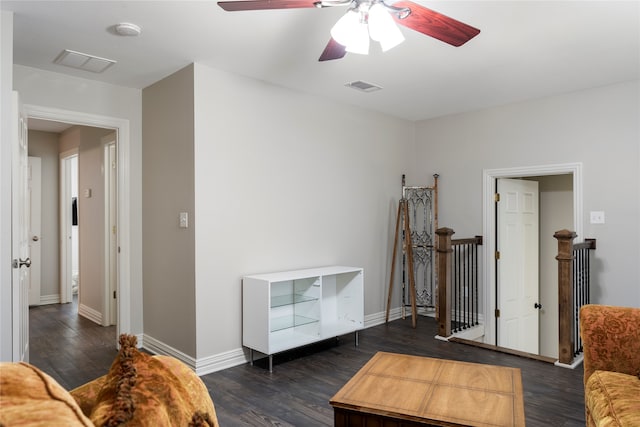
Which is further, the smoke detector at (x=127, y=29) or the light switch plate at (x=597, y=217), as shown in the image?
the light switch plate at (x=597, y=217)

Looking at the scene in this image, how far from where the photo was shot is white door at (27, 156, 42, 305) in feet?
19.5

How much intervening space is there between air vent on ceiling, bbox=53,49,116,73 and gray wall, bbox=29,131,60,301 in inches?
136

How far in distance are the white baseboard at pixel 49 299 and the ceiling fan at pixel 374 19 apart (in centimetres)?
585

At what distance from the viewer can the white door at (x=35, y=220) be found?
5.95 meters

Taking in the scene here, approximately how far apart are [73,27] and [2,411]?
279cm

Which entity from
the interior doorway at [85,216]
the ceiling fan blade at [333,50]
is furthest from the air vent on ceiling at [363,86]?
the interior doorway at [85,216]

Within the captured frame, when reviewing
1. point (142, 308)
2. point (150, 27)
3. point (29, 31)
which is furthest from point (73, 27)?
point (142, 308)

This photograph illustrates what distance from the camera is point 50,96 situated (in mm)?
3518

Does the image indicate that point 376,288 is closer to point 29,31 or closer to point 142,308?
point 142,308

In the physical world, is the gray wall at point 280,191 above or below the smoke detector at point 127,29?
below

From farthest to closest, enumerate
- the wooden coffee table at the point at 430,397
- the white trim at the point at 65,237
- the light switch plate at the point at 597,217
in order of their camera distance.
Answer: the white trim at the point at 65,237, the light switch plate at the point at 597,217, the wooden coffee table at the point at 430,397

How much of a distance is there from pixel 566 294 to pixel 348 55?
2.58 metres

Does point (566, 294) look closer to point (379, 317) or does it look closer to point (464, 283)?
point (464, 283)

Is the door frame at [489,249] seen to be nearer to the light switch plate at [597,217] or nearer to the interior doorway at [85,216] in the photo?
the light switch plate at [597,217]
